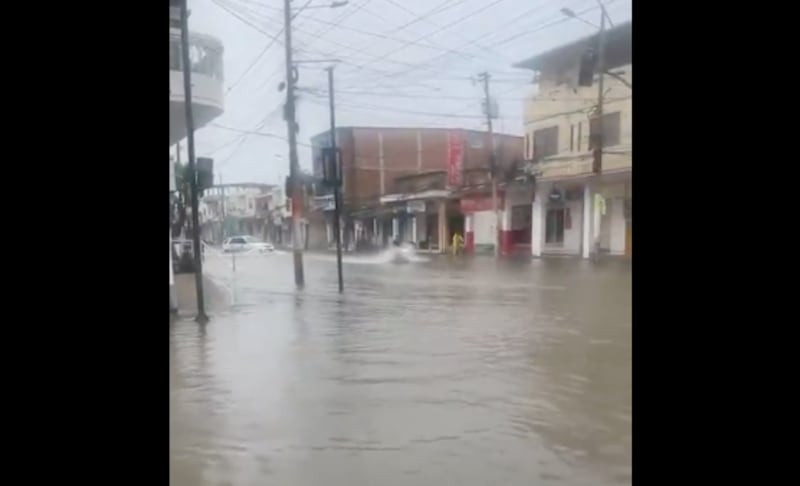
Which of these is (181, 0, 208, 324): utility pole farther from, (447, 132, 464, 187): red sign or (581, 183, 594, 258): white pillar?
(581, 183, 594, 258): white pillar

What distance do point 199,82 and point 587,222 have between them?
53.1 inches

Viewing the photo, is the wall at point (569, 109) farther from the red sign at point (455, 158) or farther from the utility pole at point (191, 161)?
the utility pole at point (191, 161)

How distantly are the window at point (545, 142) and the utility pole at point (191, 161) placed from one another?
1102 mm

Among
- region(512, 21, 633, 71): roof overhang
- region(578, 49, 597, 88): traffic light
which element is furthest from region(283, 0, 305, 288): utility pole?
region(578, 49, 597, 88): traffic light

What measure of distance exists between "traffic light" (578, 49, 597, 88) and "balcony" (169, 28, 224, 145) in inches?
45.7

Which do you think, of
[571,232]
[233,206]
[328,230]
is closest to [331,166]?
[328,230]

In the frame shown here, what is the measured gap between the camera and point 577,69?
2287 millimetres

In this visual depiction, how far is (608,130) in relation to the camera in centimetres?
226

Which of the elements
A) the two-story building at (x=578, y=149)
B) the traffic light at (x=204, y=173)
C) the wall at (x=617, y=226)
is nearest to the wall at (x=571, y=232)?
the two-story building at (x=578, y=149)

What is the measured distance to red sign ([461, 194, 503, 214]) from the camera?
7.53 feet

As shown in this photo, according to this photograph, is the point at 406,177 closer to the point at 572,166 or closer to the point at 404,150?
the point at 404,150

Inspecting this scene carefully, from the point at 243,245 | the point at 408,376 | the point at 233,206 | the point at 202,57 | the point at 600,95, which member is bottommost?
the point at 408,376
